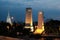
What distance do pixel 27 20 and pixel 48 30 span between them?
40965 mm

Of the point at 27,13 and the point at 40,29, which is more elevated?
the point at 27,13

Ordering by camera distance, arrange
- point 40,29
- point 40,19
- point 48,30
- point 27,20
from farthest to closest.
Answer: point 27,20, point 40,19, point 40,29, point 48,30

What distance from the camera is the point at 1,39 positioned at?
4.92 m

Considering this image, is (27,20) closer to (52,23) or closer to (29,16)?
(29,16)

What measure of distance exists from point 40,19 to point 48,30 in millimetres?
32916

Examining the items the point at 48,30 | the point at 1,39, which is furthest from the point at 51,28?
the point at 1,39

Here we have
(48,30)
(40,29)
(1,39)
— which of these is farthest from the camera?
(40,29)

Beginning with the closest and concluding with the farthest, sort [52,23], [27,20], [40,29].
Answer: [52,23] < [40,29] < [27,20]

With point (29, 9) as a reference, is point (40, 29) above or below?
below

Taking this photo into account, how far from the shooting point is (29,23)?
118m

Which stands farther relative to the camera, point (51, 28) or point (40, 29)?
point (40, 29)

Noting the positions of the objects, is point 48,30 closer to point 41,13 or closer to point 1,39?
point 41,13

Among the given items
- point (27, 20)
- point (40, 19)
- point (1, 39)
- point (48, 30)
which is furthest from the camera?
point (27, 20)

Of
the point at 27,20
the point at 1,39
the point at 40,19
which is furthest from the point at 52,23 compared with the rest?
the point at 1,39
